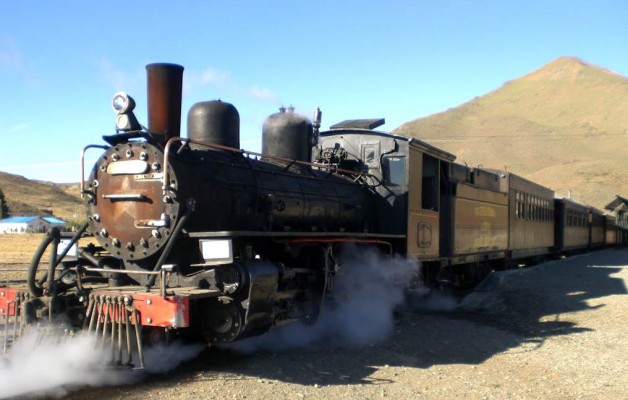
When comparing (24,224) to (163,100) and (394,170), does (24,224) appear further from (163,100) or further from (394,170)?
(163,100)

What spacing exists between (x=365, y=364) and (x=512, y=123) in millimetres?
117061

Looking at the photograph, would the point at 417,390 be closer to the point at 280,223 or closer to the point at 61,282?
the point at 280,223

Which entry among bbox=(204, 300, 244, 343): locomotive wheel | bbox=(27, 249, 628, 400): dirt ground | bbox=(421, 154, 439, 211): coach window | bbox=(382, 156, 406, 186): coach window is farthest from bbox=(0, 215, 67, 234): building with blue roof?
bbox=(204, 300, 244, 343): locomotive wheel

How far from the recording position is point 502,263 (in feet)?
48.7

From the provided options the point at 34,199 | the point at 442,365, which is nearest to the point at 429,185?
the point at 442,365

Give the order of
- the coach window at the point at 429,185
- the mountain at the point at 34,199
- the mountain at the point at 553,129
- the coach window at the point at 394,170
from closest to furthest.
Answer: the coach window at the point at 394,170
the coach window at the point at 429,185
the mountain at the point at 553,129
the mountain at the point at 34,199

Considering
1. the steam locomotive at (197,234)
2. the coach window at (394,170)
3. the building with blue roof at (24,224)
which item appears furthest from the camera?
the building with blue roof at (24,224)

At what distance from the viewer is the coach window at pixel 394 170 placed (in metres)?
8.99

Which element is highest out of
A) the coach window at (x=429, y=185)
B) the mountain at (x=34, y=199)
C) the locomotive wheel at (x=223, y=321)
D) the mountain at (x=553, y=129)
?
the mountain at (x=553, y=129)

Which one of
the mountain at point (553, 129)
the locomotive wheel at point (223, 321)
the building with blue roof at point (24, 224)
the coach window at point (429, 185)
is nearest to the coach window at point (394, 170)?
the coach window at point (429, 185)

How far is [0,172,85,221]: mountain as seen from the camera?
8210 centimetres

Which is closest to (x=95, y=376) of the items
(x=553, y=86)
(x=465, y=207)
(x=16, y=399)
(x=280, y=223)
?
(x=16, y=399)

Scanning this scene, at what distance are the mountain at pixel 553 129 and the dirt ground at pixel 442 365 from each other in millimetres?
50330

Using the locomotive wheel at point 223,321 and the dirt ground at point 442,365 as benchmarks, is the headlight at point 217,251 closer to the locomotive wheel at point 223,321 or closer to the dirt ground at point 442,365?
the locomotive wheel at point 223,321
